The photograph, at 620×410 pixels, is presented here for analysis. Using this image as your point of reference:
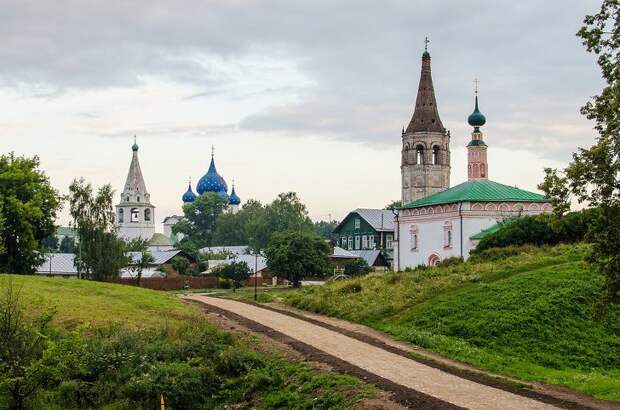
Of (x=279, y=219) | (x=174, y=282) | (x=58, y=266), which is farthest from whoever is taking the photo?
(x=279, y=219)

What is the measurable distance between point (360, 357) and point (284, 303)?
50.1 feet

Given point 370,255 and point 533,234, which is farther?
point 370,255

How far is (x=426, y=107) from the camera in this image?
3305 inches

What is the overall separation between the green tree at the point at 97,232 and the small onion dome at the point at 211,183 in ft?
267

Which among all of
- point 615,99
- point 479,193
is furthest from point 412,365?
point 479,193

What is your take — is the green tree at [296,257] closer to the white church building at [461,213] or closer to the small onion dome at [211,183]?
the white church building at [461,213]

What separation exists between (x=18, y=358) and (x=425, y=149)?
65.8 m

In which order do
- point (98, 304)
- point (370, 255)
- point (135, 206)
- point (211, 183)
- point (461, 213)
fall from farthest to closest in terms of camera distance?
point (211, 183) < point (135, 206) < point (370, 255) < point (461, 213) < point (98, 304)

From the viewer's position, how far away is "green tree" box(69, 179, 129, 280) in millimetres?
A: 56656

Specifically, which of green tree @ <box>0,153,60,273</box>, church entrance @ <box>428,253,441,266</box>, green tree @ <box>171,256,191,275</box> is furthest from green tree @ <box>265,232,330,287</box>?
green tree @ <box>171,256,191,275</box>

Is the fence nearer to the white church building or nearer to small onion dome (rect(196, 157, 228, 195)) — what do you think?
the white church building

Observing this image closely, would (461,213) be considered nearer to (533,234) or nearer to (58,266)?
(533,234)

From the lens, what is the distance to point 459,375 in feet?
64.4

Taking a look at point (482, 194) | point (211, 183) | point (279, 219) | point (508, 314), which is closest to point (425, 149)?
point (279, 219)
